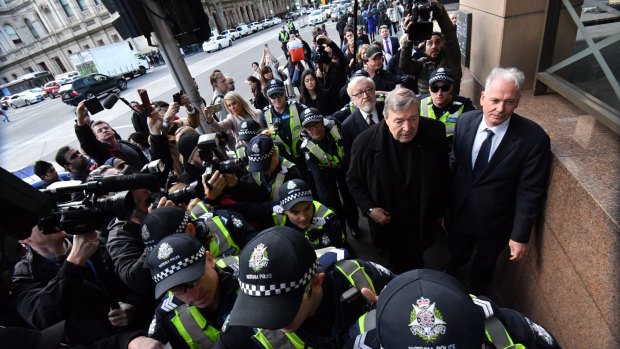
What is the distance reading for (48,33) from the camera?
41469 millimetres

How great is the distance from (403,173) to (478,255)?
93 cm

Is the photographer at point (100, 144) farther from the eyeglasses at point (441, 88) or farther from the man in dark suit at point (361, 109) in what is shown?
the eyeglasses at point (441, 88)

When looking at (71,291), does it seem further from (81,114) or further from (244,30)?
(244,30)

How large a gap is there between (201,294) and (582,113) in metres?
2.92

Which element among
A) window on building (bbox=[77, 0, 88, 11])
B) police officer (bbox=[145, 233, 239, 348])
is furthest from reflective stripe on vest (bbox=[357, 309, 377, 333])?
window on building (bbox=[77, 0, 88, 11])

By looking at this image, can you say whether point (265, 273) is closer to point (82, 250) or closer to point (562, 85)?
point (82, 250)

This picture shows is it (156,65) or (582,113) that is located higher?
(582,113)

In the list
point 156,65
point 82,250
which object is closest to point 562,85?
point 82,250

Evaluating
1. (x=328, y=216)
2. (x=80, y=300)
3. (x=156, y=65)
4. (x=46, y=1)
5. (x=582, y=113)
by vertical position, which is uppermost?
(x=46, y=1)

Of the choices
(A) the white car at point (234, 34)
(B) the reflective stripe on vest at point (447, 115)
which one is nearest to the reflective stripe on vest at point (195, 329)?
(B) the reflective stripe on vest at point (447, 115)

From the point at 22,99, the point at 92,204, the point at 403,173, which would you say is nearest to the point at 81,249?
the point at 92,204

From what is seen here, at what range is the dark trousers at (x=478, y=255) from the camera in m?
2.49

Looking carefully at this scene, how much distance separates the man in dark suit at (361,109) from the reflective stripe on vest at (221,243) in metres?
1.66

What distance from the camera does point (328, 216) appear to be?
8.59 feet
